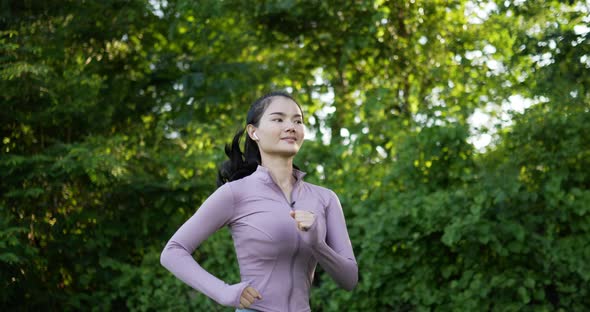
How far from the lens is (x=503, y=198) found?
479 centimetres

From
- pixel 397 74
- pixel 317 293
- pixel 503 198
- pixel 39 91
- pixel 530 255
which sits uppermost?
pixel 397 74

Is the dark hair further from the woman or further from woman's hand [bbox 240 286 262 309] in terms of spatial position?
woman's hand [bbox 240 286 262 309]

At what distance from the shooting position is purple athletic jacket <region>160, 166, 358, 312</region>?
2.30m

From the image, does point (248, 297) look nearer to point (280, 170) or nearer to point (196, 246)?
point (196, 246)

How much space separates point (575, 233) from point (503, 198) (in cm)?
55

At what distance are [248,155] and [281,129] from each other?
0.90 feet

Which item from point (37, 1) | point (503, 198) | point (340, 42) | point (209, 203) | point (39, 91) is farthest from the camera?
point (340, 42)

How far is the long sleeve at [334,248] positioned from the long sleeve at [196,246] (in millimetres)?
242

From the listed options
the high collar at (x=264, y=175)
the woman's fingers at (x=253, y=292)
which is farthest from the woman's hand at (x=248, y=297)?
the high collar at (x=264, y=175)

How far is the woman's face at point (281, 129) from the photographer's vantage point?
247 centimetres

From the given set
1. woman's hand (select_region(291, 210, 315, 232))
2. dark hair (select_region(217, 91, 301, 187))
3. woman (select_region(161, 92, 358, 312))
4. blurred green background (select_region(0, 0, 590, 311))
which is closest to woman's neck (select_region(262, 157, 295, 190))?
woman (select_region(161, 92, 358, 312))

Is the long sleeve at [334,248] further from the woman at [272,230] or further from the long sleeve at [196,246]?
the long sleeve at [196,246]

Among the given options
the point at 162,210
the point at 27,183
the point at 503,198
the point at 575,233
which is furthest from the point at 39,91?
the point at 575,233

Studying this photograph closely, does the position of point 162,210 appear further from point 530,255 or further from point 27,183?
point 530,255
